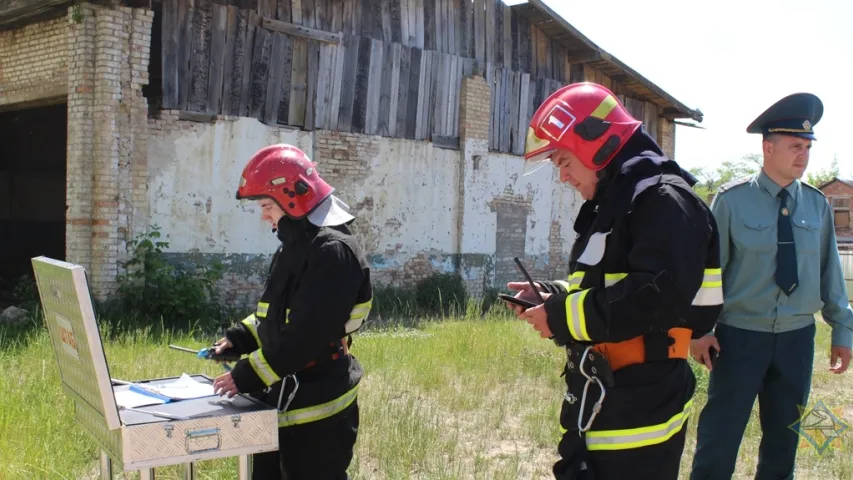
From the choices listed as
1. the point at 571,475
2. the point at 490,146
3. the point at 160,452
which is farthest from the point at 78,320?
the point at 490,146

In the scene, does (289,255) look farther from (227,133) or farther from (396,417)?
(227,133)

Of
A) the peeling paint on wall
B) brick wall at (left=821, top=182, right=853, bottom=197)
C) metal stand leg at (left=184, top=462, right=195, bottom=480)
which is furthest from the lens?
brick wall at (left=821, top=182, right=853, bottom=197)

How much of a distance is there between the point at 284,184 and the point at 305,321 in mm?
584

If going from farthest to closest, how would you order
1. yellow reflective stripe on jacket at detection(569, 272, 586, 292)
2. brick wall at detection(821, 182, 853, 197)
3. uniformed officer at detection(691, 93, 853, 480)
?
brick wall at detection(821, 182, 853, 197), uniformed officer at detection(691, 93, 853, 480), yellow reflective stripe on jacket at detection(569, 272, 586, 292)

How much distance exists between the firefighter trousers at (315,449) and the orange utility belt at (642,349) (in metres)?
1.18

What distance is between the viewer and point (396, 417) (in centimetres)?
570

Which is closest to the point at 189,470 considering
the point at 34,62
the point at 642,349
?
the point at 642,349

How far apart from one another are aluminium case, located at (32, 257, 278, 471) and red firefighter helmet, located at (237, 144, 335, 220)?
2.55 ft

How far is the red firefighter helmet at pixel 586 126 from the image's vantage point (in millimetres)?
2586

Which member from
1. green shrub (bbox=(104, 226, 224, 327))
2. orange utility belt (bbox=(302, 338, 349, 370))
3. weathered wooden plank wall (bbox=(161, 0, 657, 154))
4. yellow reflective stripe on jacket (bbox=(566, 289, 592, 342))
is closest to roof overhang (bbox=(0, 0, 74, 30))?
weathered wooden plank wall (bbox=(161, 0, 657, 154))

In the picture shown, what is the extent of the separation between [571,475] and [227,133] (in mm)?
9706

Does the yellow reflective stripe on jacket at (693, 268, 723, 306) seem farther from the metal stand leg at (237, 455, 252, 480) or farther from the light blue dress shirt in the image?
the metal stand leg at (237, 455, 252, 480)

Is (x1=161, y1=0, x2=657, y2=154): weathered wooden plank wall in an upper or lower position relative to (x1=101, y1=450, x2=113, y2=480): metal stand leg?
upper

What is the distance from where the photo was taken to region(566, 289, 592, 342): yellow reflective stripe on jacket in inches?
94.7
